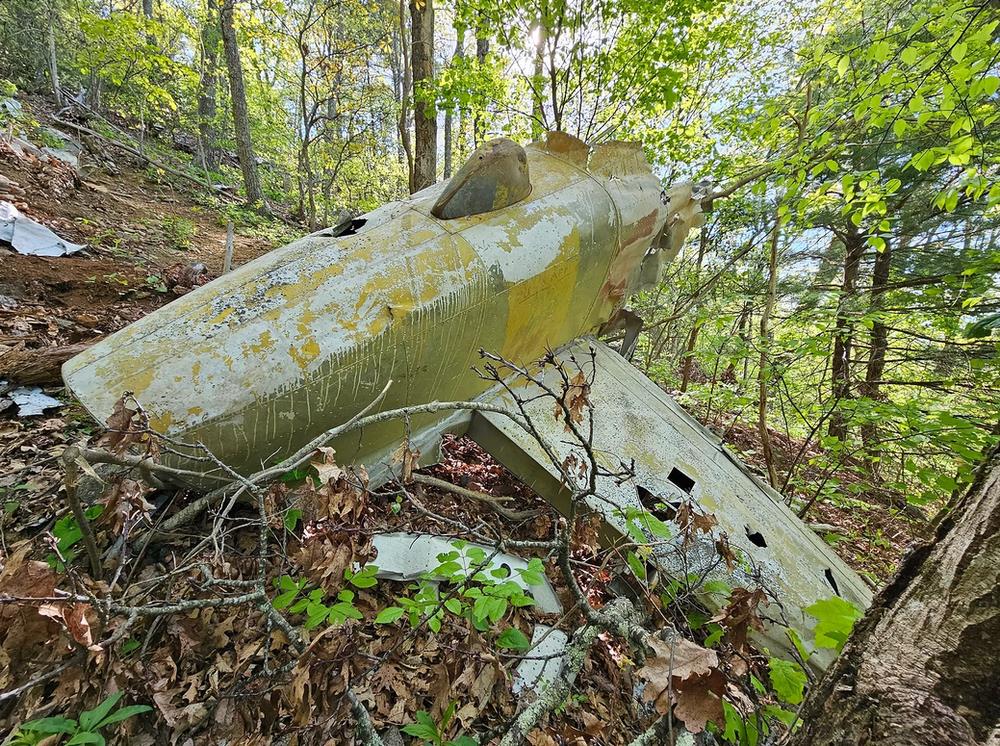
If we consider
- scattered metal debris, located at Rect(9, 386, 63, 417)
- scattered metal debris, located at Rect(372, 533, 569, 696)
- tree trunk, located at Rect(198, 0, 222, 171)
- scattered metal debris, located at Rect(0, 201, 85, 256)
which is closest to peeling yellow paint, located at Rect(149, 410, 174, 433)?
scattered metal debris, located at Rect(372, 533, 569, 696)

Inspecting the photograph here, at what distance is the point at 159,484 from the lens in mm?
2117

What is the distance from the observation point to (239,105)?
1034cm

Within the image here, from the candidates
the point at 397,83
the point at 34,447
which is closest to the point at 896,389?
the point at 34,447

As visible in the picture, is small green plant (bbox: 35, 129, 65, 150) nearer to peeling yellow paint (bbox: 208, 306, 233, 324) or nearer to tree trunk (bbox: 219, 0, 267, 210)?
tree trunk (bbox: 219, 0, 267, 210)

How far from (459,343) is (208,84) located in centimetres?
1541

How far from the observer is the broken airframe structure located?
6.79ft

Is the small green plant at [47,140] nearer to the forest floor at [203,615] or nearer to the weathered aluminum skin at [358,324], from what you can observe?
the forest floor at [203,615]

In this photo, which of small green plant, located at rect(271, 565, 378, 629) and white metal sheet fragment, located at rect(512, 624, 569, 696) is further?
white metal sheet fragment, located at rect(512, 624, 569, 696)

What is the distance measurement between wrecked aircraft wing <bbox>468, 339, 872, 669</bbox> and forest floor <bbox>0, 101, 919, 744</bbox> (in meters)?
0.56

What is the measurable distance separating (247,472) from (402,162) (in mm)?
19770

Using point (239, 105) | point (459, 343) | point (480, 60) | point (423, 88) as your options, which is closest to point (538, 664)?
point (459, 343)

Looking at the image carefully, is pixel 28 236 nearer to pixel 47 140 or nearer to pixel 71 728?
pixel 47 140

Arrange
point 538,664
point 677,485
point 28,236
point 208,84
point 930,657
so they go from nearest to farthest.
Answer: point 930,657, point 538,664, point 677,485, point 28,236, point 208,84

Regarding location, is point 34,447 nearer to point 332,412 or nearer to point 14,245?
point 332,412
